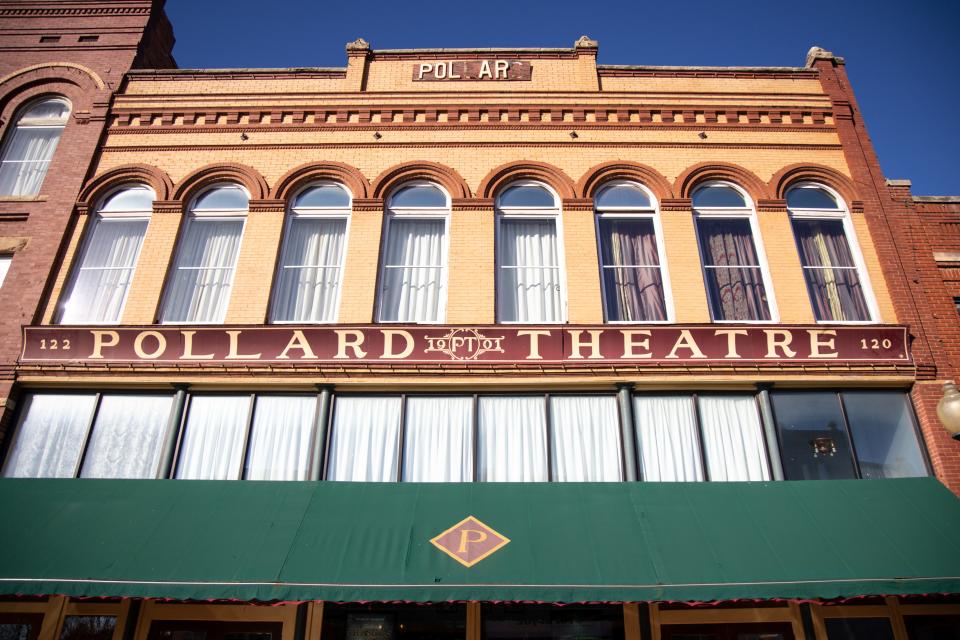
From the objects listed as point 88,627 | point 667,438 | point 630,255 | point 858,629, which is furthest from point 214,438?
point 858,629

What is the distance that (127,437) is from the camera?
930 cm

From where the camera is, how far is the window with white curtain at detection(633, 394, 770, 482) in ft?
29.7

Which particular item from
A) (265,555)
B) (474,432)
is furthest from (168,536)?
(474,432)

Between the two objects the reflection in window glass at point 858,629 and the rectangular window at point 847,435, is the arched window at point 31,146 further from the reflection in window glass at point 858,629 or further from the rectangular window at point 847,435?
the reflection in window glass at point 858,629

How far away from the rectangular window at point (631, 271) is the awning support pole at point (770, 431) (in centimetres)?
186

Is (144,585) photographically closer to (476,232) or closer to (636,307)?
(476,232)

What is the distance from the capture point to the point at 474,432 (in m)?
9.19

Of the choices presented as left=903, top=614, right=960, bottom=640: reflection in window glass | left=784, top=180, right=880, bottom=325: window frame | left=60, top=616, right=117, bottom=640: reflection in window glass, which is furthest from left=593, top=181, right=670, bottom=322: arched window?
left=60, top=616, right=117, bottom=640: reflection in window glass

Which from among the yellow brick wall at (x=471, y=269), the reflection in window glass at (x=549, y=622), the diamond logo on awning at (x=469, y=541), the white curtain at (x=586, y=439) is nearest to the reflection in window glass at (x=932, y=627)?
the reflection in window glass at (x=549, y=622)

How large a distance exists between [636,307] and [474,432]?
11.2 ft

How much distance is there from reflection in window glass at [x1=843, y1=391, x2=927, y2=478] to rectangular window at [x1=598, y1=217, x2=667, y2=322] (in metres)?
3.17

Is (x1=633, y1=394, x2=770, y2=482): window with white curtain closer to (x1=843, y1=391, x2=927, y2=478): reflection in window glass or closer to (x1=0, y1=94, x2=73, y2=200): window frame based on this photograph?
(x1=843, y1=391, x2=927, y2=478): reflection in window glass

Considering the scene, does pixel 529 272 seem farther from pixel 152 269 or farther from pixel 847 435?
pixel 152 269

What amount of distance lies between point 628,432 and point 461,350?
276cm
